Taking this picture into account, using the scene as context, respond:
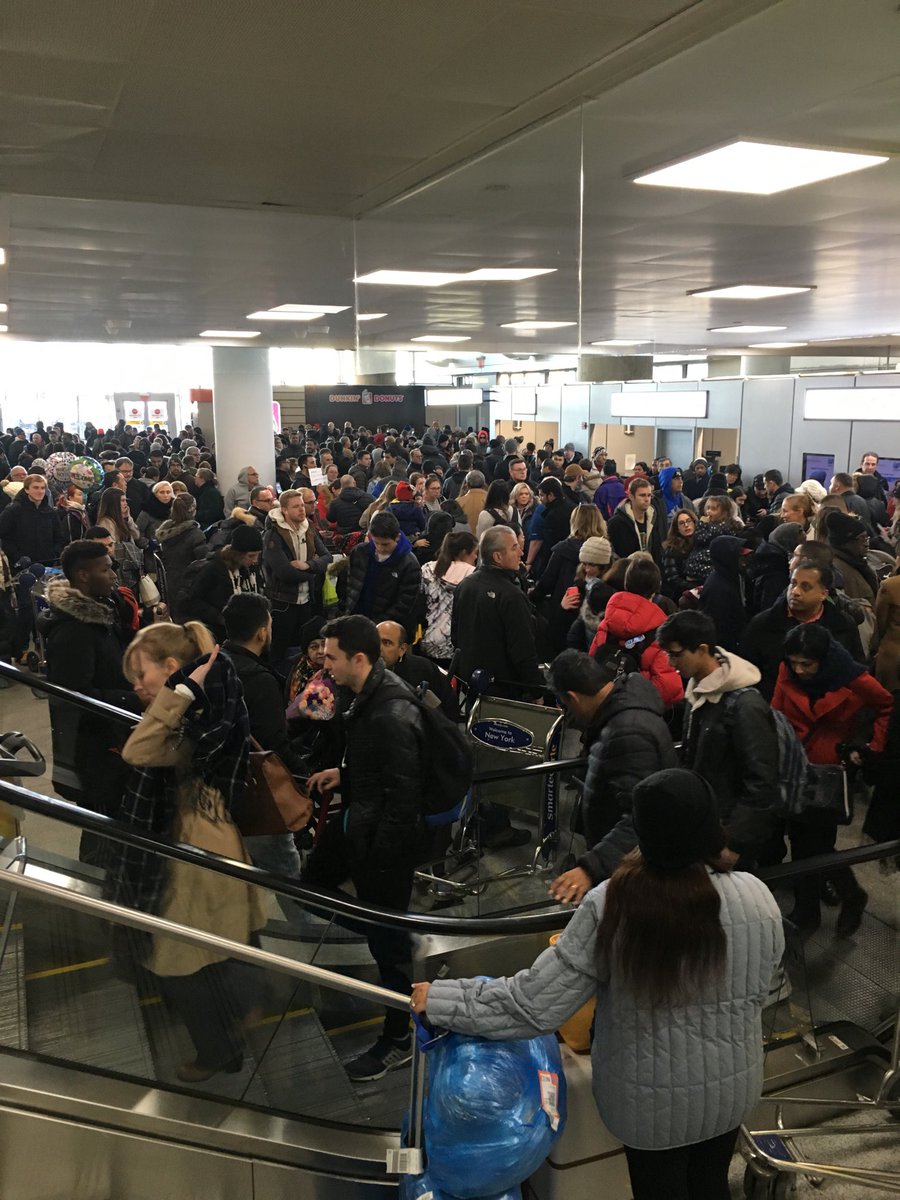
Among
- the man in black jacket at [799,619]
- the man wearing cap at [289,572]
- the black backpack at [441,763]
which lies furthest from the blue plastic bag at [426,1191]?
the man wearing cap at [289,572]

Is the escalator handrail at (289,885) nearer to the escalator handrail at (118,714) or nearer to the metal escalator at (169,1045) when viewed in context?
the metal escalator at (169,1045)

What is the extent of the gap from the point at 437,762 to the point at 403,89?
2.70 meters

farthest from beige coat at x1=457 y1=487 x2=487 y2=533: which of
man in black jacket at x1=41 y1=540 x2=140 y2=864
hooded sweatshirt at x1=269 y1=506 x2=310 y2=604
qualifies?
man in black jacket at x1=41 y1=540 x2=140 y2=864

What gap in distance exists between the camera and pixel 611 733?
345 cm

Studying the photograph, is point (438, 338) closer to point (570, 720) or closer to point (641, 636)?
point (641, 636)

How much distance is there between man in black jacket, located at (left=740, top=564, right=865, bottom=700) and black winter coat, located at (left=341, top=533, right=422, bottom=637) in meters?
2.23

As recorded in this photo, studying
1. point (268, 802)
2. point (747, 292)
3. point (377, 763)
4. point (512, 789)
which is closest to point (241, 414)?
point (747, 292)

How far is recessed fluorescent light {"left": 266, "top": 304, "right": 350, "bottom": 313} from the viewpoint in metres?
11.5

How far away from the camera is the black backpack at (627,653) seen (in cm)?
529

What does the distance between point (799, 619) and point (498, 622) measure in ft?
5.70

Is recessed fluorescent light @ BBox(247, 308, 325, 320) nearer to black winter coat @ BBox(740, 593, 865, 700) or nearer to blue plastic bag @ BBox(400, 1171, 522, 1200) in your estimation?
black winter coat @ BBox(740, 593, 865, 700)

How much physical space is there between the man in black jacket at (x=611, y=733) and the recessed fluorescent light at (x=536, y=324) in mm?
10945

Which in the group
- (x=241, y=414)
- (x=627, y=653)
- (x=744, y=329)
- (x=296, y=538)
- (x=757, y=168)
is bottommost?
(x=627, y=653)

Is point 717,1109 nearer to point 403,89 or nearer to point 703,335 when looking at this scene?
point 403,89
